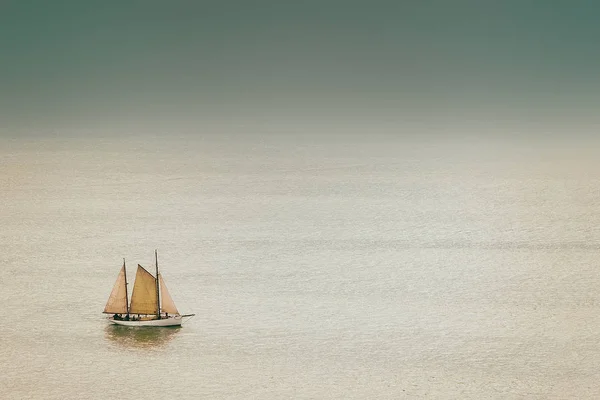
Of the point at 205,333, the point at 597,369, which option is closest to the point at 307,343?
the point at 205,333

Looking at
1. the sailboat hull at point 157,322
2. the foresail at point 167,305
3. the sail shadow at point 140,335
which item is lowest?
the sail shadow at point 140,335

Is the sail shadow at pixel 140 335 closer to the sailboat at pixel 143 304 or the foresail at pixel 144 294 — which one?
the sailboat at pixel 143 304

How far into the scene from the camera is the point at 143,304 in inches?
359

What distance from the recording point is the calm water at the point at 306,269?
327 inches

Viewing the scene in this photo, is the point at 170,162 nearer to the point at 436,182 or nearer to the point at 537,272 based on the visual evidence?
the point at 436,182

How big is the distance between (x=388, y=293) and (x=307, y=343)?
1440mm

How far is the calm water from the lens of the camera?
327 inches

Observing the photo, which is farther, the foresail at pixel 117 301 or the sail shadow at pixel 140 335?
the foresail at pixel 117 301

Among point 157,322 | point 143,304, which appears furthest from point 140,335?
point 143,304

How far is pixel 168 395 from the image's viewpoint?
793 cm

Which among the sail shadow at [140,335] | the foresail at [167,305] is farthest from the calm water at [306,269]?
the foresail at [167,305]

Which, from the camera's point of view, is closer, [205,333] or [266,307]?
[205,333]

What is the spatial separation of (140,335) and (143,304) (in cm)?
27

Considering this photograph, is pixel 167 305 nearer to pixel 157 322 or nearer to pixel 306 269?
pixel 157 322
